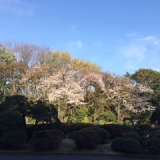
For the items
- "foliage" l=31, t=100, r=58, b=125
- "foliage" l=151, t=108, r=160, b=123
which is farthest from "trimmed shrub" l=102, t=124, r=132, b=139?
"foliage" l=151, t=108, r=160, b=123

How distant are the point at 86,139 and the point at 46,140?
1.93 meters

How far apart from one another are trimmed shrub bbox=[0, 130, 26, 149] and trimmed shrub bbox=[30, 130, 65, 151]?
0.59 m

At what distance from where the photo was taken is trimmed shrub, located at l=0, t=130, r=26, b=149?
12.3 meters

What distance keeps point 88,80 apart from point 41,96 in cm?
515

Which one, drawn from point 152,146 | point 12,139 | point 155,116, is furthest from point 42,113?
point 155,116

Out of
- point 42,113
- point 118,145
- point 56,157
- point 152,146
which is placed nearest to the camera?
point 56,157

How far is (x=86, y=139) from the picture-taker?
12.6 meters

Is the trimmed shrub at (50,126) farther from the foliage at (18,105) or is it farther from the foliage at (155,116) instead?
the foliage at (155,116)

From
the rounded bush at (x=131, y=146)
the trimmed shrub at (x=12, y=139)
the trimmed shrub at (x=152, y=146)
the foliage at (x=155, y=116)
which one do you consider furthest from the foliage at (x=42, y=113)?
the foliage at (x=155, y=116)

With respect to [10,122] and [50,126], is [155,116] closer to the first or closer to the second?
[50,126]

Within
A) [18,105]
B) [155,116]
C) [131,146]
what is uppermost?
[18,105]

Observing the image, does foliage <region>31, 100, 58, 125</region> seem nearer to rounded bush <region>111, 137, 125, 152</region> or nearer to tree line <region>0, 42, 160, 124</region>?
rounded bush <region>111, 137, 125, 152</region>

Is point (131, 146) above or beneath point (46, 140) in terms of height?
beneath

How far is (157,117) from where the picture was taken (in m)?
28.0
